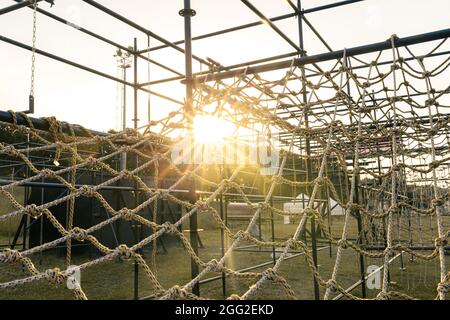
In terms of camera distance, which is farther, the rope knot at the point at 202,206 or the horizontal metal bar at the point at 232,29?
the horizontal metal bar at the point at 232,29

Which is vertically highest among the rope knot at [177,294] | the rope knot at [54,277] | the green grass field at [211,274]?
the rope knot at [54,277]

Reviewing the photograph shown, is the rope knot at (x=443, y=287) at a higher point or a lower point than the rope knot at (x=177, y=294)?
lower

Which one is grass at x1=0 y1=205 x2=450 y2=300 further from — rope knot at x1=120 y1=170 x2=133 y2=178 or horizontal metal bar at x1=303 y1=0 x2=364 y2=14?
horizontal metal bar at x1=303 y1=0 x2=364 y2=14

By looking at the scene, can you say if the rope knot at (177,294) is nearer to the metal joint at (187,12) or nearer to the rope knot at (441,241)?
the rope knot at (441,241)

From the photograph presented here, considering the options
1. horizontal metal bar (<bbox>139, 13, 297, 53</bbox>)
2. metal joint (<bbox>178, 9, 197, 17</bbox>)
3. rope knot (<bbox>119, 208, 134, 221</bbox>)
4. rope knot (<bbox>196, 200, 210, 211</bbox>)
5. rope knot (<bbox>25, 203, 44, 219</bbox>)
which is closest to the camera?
rope knot (<bbox>25, 203, 44, 219</bbox>)

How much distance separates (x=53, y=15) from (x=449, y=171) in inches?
362

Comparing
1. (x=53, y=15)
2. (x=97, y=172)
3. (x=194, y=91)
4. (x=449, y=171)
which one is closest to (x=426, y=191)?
(x=449, y=171)

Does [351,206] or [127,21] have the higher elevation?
[127,21]

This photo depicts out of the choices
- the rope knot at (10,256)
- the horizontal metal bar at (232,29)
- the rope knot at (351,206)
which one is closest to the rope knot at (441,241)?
the rope knot at (351,206)

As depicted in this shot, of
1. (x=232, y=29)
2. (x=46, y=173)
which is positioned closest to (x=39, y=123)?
(x=46, y=173)

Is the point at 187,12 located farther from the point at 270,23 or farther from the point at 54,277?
the point at 54,277

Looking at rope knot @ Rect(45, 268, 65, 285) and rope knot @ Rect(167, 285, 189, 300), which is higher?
rope knot @ Rect(45, 268, 65, 285)

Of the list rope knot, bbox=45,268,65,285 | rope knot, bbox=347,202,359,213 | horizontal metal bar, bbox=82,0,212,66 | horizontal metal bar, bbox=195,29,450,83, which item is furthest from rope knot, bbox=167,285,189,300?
horizontal metal bar, bbox=82,0,212,66
